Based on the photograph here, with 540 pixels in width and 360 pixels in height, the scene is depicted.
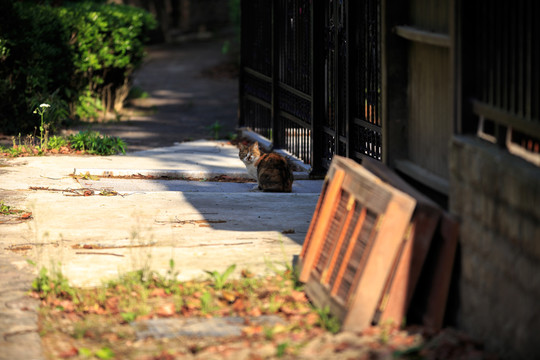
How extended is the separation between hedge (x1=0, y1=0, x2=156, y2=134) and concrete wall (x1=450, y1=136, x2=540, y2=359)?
8.98 meters

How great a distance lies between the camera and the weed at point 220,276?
5188mm

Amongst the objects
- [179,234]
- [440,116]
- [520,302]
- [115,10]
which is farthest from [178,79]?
[520,302]

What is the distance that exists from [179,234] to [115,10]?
10.2m

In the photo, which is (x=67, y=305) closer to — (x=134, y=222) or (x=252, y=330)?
(x=252, y=330)

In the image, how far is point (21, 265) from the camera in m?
5.67

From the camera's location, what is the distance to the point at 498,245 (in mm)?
3982

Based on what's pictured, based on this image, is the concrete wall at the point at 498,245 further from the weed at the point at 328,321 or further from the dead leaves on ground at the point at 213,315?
the weed at the point at 328,321

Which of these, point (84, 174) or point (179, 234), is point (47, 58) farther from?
point (179, 234)

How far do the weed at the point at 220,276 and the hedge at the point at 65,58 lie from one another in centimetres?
752

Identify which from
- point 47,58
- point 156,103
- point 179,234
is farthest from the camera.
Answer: point 156,103

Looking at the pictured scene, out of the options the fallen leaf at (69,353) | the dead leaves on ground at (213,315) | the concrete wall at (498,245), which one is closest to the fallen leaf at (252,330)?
the dead leaves on ground at (213,315)

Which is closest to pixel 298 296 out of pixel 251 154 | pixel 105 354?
pixel 105 354

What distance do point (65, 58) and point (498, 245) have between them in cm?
1112

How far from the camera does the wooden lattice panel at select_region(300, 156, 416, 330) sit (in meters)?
4.25
